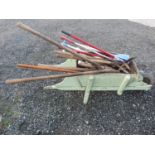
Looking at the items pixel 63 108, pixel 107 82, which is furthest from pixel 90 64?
pixel 63 108

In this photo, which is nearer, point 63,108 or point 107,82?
point 107,82

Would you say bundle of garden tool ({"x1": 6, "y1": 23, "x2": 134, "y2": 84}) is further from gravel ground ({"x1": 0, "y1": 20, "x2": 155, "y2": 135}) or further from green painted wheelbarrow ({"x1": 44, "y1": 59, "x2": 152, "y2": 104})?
gravel ground ({"x1": 0, "y1": 20, "x2": 155, "y2": 135})

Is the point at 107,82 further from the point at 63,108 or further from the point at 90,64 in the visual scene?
the point at 63,108

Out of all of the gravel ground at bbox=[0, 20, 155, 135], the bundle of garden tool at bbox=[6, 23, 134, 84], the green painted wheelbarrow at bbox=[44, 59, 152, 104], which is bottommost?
the gravel ground at bbox=[0, 20, 155, 135]

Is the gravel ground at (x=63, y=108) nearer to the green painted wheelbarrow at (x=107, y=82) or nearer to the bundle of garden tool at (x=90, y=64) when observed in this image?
the green painted wheelbarrow at (x=107, y=82)

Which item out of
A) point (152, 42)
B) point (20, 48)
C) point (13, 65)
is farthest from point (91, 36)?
point (13, 65)

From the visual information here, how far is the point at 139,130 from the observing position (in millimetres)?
2330

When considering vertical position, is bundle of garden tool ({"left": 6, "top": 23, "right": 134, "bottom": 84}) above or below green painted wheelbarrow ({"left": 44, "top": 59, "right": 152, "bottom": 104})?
above

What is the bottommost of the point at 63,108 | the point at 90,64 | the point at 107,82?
the point at 63,108

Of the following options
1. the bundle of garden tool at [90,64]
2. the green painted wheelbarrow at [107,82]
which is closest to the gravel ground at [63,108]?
the green painted wheelbarrow at [107,82]

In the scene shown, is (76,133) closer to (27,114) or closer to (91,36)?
(27,114)

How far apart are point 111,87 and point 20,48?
2.50 m

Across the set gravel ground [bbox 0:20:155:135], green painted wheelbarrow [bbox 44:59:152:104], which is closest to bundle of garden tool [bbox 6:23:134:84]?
green painted wheelbarrow [bbox 44:59:152:104]

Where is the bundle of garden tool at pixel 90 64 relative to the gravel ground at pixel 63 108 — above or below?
above
